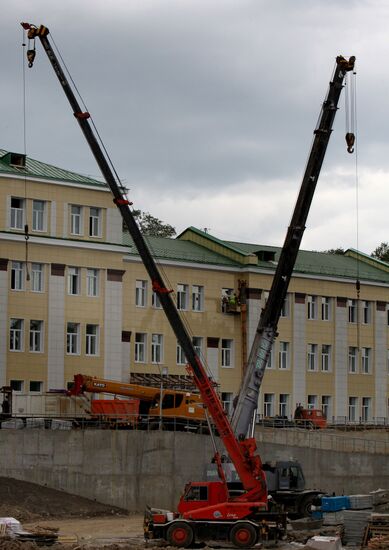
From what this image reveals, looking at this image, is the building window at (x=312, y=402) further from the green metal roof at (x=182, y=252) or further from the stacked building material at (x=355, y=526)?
the stacked building material at (x=355, y=526)

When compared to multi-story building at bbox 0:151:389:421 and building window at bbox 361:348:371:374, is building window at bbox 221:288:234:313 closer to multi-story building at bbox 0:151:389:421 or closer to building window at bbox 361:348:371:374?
multi-story building at bbox 0:151:389:421

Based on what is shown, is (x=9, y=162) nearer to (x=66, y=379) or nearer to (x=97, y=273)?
(x=97, y=273)

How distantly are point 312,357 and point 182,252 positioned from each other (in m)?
12.5

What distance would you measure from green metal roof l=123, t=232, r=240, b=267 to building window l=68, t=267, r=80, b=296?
684 centimetres

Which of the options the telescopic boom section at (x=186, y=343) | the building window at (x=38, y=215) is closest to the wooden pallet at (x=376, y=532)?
the telescopic boom section at (x=186, y=343)

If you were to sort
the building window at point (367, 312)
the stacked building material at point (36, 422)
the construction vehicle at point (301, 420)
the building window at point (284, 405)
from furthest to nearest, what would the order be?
the building window at point (367, 312)
the building window at point (284, 405)
the construction vehicle at point (301, 420)
the stacked building material at point (36, 422)

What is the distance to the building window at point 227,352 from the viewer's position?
8606 cm

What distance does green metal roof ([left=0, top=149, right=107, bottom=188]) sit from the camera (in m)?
73.4

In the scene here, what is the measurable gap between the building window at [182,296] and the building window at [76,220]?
10.1 metres

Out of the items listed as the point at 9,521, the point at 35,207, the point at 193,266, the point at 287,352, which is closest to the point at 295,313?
the point at 287,352

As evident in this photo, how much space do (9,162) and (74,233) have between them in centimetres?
572

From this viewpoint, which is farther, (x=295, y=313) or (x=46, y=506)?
(x=295, y=313)

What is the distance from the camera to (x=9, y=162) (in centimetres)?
7481

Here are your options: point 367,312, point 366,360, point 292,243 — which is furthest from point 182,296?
point 292,243
